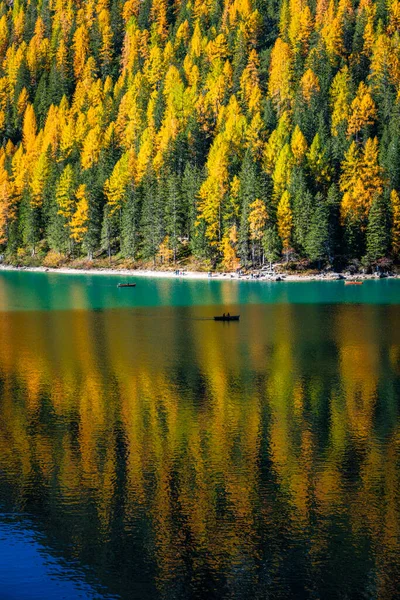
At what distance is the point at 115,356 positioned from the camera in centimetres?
5925

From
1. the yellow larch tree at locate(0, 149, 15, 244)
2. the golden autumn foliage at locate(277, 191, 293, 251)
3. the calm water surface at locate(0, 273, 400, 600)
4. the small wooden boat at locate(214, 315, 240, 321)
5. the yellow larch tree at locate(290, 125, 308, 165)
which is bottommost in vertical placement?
the calm water surface at locate(0, 273, 400, 600)

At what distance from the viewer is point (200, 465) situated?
3356cm

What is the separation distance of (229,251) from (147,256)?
60.8 ft

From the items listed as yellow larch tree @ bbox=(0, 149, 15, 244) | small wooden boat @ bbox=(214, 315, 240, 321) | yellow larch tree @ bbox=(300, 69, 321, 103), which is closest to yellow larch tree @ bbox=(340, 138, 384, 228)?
yellow larch tree @ bbox=(300, 69, 321, 103)

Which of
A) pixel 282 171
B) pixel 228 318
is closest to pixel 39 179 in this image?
pixel 282 171

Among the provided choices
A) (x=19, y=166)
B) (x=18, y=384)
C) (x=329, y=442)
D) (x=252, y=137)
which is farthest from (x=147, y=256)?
(x=329, y=442)

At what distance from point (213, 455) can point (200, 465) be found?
1.51 m

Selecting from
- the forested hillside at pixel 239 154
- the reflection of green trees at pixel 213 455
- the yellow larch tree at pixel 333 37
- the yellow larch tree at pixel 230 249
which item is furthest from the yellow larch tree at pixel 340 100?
the reflection of green trees at pixel 213 455

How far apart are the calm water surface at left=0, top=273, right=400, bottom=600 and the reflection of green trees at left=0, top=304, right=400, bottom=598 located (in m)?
0.09

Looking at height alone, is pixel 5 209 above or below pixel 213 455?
above

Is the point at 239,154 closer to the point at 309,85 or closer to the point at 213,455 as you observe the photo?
the point at 309,85

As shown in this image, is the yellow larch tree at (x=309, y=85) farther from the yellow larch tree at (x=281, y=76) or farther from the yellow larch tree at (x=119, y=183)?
the yellow larch tree at (x=119, y=183)

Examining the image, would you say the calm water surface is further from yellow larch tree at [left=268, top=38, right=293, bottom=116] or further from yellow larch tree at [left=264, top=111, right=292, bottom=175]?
yellow larch tree at [left=268, top=38, right=293, bottom=116]

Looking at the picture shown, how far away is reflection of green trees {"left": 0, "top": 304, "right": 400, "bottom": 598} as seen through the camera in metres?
25.5
